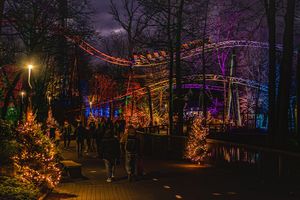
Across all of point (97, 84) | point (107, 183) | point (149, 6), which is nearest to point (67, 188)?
point (107, 183)

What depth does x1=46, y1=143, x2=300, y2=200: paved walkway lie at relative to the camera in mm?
11884

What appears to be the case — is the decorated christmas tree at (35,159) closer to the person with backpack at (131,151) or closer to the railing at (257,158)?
the person with backpack at (131,151)

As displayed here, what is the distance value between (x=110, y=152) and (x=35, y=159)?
11.2 ft

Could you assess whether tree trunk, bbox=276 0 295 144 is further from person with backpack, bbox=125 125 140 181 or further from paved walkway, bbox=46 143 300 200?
person with backpack, bbox=125 125 140 181

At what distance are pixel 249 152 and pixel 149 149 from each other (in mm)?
11931

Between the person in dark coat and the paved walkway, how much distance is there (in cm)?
39

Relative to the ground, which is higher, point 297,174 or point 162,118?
point 162,118

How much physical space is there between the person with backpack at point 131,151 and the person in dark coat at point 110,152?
33 cm

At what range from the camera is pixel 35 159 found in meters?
12.3

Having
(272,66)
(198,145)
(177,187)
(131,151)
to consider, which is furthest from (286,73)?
(177,187)

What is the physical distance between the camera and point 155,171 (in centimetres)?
1786

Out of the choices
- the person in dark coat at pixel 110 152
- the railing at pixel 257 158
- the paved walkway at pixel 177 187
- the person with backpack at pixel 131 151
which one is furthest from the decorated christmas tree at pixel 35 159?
the railing at pixel 257 158

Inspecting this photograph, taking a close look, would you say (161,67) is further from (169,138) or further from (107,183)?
(107,183)

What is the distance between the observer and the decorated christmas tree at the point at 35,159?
12.0m
